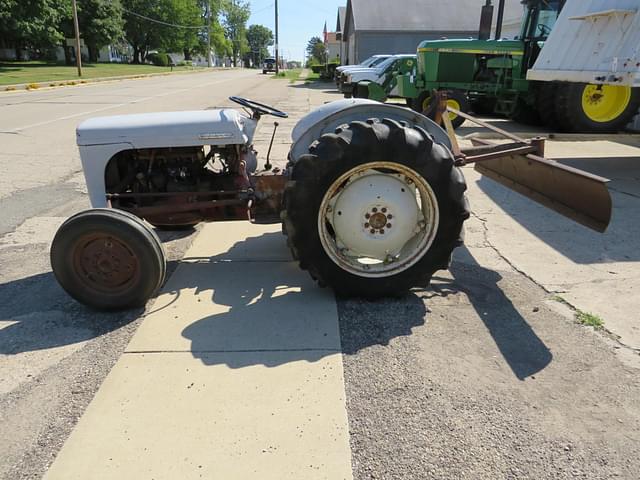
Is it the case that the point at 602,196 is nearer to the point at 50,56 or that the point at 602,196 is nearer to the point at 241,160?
the point at 241,160

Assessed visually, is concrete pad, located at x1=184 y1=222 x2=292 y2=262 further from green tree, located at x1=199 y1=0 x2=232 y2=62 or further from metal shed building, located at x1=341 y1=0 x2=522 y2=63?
green tree, located at x1=199 y1=0 x2=232 y2=62

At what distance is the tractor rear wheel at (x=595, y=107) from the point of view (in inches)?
396

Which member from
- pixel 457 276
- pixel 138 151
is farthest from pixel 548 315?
pixel 138 151

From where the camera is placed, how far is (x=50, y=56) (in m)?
51.6

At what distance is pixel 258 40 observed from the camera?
6289 inches

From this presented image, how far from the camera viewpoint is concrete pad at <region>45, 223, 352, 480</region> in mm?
2199

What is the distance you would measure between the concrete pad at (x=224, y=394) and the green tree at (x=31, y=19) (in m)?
39.6

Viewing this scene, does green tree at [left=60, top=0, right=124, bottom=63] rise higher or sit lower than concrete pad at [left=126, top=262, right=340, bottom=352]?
higher

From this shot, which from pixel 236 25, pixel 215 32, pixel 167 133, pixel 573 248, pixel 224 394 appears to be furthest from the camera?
pixel 236 25

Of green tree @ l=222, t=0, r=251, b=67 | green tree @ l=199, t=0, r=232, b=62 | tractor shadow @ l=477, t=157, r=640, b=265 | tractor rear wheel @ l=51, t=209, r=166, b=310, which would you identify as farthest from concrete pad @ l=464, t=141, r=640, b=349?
green tree @ l=222, t=0, r=251, b=67

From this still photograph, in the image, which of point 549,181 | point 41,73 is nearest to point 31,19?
point 41,73

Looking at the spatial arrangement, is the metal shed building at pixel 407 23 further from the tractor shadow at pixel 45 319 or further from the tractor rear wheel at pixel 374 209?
the tractor shadow at pixel 45 319

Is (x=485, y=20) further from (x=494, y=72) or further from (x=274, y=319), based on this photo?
(x=274, y=319)

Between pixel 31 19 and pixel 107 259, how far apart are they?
41248 millimetres
